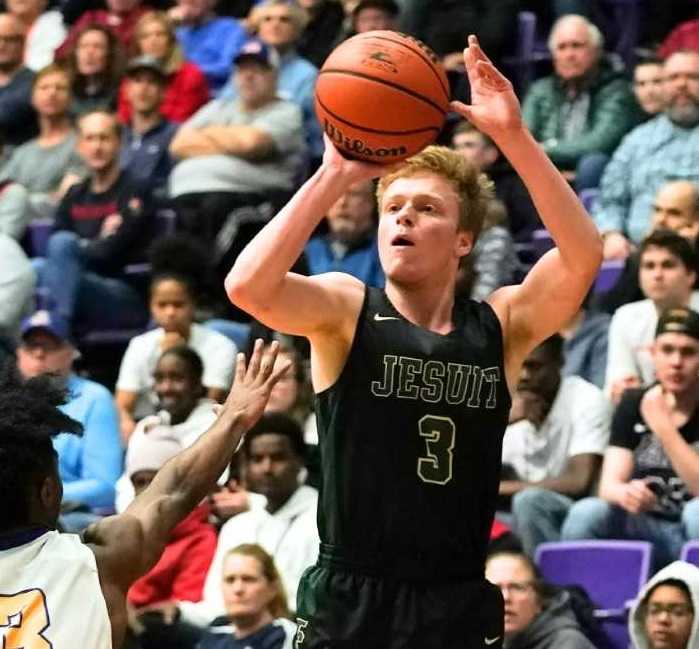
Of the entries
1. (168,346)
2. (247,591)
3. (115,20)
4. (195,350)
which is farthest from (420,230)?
(115,20)

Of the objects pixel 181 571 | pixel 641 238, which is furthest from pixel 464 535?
pixel 641 238

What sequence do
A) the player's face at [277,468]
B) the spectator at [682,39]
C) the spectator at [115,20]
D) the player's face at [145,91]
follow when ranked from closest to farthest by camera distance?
the player's face at [277,468], the spectator at [682,39], the player's face at [145,91], the spectator at [115,20]

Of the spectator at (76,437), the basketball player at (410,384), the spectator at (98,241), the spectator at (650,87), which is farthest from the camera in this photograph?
the spectator at (98,241)

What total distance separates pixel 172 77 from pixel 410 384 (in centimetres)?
758

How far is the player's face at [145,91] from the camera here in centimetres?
1198

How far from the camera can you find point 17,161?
12531mm

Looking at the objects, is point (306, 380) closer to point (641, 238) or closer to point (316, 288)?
point (641, 238)

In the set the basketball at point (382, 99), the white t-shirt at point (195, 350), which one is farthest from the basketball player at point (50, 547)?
the white t-shirt at point (195, 350)

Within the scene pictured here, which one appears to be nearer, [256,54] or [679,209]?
[679,209]

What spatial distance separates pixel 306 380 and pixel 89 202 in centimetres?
272

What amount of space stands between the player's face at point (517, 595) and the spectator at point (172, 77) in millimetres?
5457

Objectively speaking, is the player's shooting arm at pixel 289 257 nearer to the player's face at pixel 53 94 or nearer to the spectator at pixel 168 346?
the spectator at pixel 168 346

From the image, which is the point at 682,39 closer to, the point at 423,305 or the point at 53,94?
the point at 53,94

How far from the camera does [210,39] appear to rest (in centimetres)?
1297
